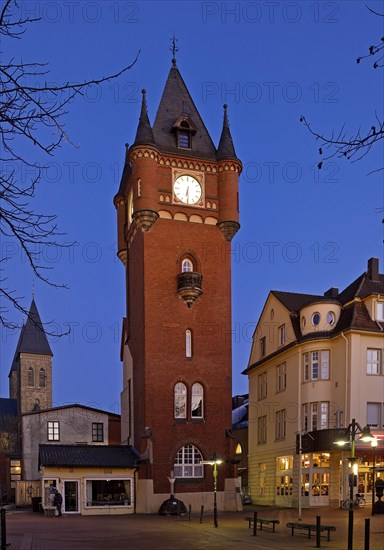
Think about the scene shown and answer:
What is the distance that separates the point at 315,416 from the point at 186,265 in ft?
42.7

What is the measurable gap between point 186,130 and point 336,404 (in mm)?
21323

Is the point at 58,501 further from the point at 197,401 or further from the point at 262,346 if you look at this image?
the point at 262,346

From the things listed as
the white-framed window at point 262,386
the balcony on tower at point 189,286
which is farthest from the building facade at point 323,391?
the balcony on tower at point 189,286

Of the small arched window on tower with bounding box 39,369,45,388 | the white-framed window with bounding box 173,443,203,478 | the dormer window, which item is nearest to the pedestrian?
the white-framed window with bounding box 173,443,203,478

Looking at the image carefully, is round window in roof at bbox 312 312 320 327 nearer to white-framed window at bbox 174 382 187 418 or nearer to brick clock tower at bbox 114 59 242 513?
brick clock tower at bbox 114 59 242 513

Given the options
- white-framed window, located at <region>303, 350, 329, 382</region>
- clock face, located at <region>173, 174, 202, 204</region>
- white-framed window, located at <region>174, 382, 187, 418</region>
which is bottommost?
white-framed window, located at <region>174, 382, 187, 418</region>

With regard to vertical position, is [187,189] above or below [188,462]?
above

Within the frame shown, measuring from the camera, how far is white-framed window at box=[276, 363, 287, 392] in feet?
151

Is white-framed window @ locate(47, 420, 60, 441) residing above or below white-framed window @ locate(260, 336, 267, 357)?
below

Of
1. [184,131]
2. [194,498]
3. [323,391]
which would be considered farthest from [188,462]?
[184,131]

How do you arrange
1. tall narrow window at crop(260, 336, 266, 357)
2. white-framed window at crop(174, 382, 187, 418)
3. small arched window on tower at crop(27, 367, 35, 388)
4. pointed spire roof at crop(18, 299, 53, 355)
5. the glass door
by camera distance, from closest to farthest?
1. the glass door
2. white-framed window at crop(174, 382, 187, 418)
3. tall narrow window at crop(260, 336, 266, 357)
4. small arched window on tower at crop(27, 367, 35, 388)
5. pointed spire roof at crop(18, 299, 53, 355)

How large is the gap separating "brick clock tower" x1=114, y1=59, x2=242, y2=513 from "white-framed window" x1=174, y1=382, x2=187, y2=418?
64 millimetres

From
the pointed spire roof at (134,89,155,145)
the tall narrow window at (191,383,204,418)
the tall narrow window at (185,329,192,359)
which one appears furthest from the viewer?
the pointed spire roof at (134,89,155,145)

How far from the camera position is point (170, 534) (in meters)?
25.2
